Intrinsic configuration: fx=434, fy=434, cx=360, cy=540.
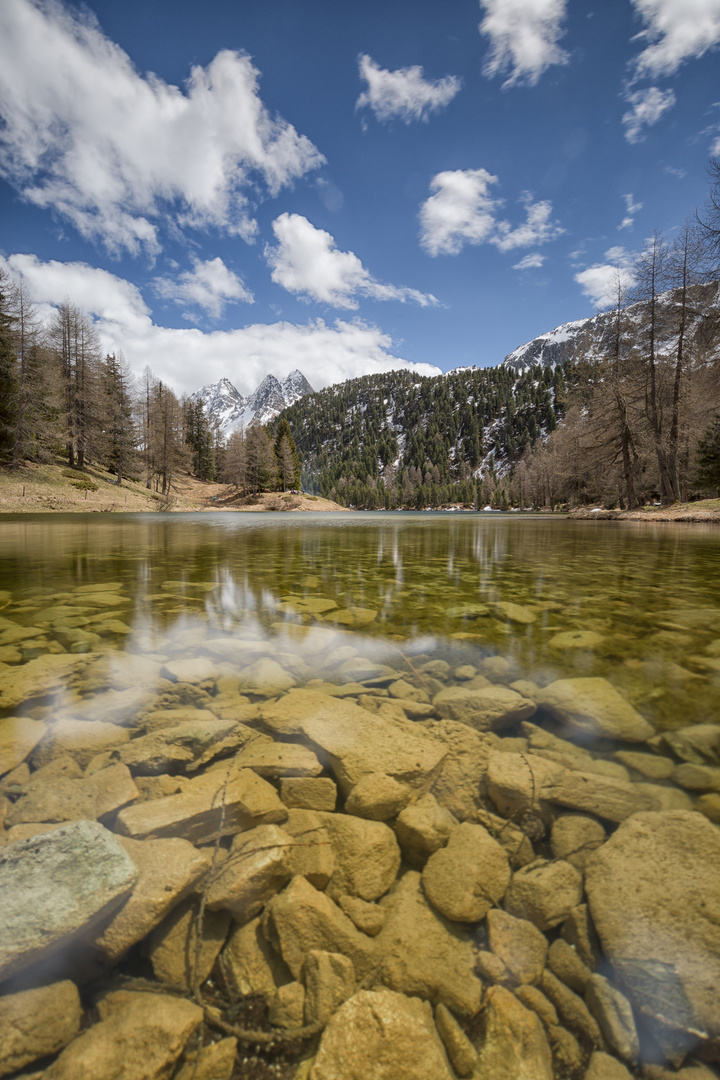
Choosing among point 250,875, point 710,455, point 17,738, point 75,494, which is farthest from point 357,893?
point 710,455

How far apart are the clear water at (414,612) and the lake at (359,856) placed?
64 mm

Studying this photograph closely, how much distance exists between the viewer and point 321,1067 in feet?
3.85

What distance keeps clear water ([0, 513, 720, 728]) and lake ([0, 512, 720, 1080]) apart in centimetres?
6

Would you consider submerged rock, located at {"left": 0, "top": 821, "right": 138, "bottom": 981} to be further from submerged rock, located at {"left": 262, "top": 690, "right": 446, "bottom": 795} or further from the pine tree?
the pine tree

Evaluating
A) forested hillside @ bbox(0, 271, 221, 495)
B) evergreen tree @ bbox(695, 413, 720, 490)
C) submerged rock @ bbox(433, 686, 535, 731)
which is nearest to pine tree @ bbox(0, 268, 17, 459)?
forested hillside @ bbox(0, 271, 221, 495)

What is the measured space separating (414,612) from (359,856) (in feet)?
12.2

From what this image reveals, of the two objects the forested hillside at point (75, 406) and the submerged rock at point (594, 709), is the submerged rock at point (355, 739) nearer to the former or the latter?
the submerged rock at point (594, 709)

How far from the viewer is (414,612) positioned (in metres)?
5.50

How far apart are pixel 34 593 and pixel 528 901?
702cm

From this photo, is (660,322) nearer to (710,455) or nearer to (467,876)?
(710,455)

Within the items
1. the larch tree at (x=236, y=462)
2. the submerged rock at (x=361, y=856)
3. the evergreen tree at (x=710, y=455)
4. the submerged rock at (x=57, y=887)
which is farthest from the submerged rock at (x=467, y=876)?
the larch tree at (x=236, y=462)

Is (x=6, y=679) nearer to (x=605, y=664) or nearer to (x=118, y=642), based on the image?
(x=118, y=642)

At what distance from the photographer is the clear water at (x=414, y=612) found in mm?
3781

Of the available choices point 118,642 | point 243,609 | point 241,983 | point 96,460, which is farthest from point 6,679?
point 96,460
